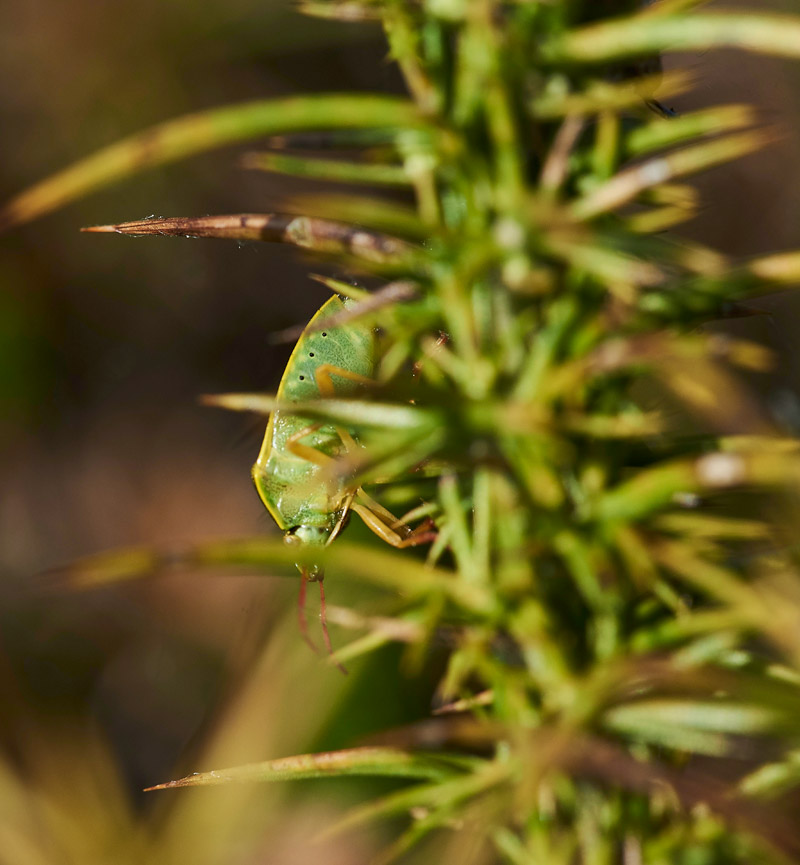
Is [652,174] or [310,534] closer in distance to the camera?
[652,174]

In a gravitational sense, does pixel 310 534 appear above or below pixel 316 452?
below

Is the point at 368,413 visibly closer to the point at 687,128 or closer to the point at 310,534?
the point at 687,128

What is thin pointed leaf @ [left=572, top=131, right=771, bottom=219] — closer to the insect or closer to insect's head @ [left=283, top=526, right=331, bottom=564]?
the insect

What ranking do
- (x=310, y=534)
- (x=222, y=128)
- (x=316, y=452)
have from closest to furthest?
1. (x=222, y=128)
2. (x=316, y=452)
3. (x=310, y=534)

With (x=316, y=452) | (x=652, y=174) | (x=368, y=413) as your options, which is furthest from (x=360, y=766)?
(x=316, y=452)

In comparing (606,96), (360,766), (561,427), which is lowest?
(360,766)

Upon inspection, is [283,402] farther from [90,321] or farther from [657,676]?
[90,321]
